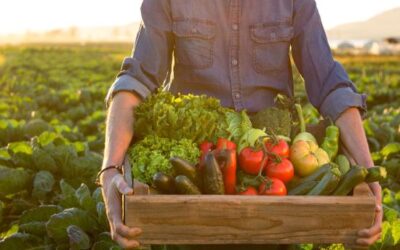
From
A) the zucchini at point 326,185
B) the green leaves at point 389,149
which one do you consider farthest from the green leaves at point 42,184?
the zucchini at point 326,185

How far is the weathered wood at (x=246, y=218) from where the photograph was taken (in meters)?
3.02

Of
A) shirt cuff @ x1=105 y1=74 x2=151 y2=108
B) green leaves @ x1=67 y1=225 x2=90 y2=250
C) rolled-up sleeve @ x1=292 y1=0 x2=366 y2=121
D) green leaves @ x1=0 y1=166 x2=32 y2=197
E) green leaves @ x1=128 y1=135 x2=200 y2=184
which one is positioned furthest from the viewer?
green leaves @ x1=0 y1=166 x2=32 y2=197

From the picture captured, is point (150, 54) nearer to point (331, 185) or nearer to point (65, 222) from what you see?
point (331, 185)

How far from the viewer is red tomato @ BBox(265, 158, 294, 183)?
130 inches

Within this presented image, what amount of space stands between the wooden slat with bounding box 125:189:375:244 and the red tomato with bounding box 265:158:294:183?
254 millimetres

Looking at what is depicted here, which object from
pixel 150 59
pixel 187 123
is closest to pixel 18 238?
pixel 150 59

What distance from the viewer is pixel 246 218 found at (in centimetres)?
305

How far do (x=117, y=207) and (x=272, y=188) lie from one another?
646 mm

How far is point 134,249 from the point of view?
10.2ft

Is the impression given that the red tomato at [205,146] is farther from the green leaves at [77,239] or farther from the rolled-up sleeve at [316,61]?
the green leaves at [77,239]

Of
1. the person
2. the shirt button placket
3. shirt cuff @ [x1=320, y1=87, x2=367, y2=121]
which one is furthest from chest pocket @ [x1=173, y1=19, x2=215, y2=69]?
shirt cuff @ [x1=320, y1=87, x2=367, y2=121]

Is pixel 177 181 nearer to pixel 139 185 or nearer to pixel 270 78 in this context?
pixel 139 185

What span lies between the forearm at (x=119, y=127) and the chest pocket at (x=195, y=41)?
51 cm

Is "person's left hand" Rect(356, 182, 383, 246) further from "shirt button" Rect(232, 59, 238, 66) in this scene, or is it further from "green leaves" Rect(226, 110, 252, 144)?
"shirt button" Rect(232, 59, 238, 66)
